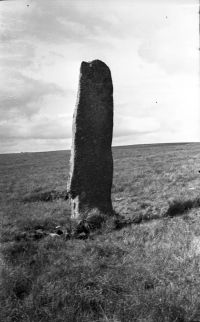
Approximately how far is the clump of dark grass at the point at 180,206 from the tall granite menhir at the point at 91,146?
1.93 meters

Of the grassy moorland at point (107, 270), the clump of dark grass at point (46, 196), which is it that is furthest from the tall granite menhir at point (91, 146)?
the clump of dark grass at point (46, 196)

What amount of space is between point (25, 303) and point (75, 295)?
735 mm

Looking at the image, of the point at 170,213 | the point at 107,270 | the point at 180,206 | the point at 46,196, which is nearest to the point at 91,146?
the point at 170,213

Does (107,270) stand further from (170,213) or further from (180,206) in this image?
(180,206)

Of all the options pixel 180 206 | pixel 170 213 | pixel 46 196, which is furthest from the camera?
pixel 46 196

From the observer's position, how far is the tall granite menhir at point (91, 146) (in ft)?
38.2

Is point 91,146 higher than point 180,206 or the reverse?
higher

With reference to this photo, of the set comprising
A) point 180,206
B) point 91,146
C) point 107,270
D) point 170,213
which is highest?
point 91,146

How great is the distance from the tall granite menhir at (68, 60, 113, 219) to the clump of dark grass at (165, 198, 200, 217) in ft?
6.34

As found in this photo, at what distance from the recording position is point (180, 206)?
1127 centimetres

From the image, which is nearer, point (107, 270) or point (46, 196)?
point (107, 270)

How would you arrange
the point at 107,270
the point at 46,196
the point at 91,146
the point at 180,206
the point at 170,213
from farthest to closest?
the point at 46,196 → the point at 91,146 → the point at 180,206 → the point at 170,213 → the point at 107,270

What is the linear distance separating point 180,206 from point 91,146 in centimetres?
338

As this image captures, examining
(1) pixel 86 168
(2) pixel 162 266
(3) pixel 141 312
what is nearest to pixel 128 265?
(2) pixel 162 266
